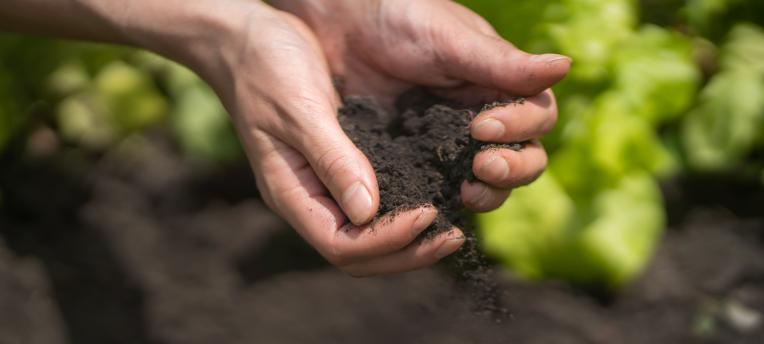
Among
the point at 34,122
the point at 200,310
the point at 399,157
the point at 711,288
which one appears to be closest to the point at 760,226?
the point at 711,288

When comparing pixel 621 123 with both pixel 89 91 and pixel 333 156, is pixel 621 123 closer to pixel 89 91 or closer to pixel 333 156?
pixel 333 156

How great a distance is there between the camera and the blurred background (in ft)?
6.20

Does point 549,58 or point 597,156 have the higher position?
point 549,58

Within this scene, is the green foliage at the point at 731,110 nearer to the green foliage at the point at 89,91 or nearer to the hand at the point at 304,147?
the hand at the point at 304,147

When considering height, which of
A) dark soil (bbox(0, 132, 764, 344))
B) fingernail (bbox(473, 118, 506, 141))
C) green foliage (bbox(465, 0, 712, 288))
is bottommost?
dark soil (bbox(0, 132, 764, 344))

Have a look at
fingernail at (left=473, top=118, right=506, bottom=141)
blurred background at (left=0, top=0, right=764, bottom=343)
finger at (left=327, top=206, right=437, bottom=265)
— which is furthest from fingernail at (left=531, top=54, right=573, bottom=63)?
blurred background at (left=0, top=0, right=764, bottom=343)

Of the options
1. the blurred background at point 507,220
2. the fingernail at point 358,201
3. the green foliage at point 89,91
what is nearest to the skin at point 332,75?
the fingernail at point 358,201

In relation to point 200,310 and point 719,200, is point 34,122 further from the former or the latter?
point 719,200

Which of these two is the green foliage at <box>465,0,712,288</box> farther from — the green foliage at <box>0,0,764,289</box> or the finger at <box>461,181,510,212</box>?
the finger at <box>461,181,510,212</box>

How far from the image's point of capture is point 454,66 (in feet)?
4.44

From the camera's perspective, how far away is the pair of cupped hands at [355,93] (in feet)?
3.95

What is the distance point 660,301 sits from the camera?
1.96 meters

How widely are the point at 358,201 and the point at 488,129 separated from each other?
0.80 feet

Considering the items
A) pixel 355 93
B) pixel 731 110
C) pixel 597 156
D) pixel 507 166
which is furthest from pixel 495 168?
pixel 731 110
